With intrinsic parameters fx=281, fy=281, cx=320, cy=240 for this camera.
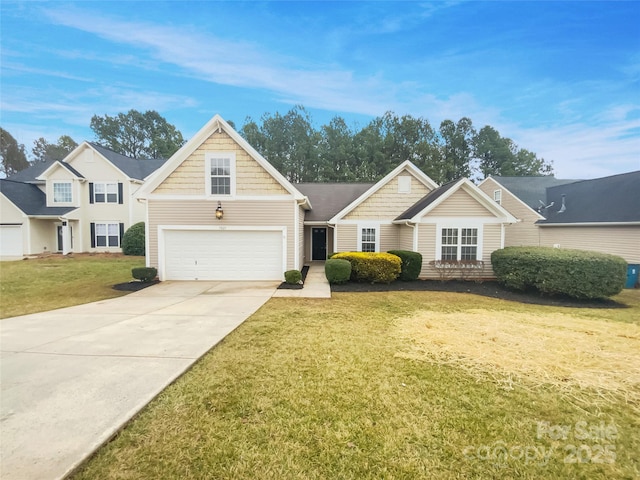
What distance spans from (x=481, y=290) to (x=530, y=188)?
640 inches

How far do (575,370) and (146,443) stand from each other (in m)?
5.58

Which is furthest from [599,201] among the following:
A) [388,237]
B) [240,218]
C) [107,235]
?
[107,235]

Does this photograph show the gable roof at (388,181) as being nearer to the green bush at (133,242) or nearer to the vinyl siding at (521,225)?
the vinyl siding at (521,225)

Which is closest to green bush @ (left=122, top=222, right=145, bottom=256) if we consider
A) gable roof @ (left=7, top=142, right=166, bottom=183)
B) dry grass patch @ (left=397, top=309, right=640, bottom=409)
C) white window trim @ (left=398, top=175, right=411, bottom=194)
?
gable roof @ (left=7, top=142, right=166, bottom=183)

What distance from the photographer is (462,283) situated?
11.4 meters

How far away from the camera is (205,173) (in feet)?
36.9


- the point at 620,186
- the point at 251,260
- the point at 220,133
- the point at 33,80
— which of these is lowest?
the point at 251,260

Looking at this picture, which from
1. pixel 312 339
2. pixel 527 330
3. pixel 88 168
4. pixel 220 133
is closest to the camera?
pixel 312 339

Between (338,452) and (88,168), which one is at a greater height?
(88,168)

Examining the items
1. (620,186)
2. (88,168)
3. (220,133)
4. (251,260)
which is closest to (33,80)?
(88,168)

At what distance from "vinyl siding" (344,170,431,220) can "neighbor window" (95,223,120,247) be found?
57.7 feet

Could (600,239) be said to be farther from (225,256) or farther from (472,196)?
(225,256)

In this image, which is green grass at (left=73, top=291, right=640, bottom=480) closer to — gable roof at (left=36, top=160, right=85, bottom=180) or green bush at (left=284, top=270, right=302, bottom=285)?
green bush at (left=284, top=270, right=302, bottom=285)

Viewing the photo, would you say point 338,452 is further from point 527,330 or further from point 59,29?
point 59,29
